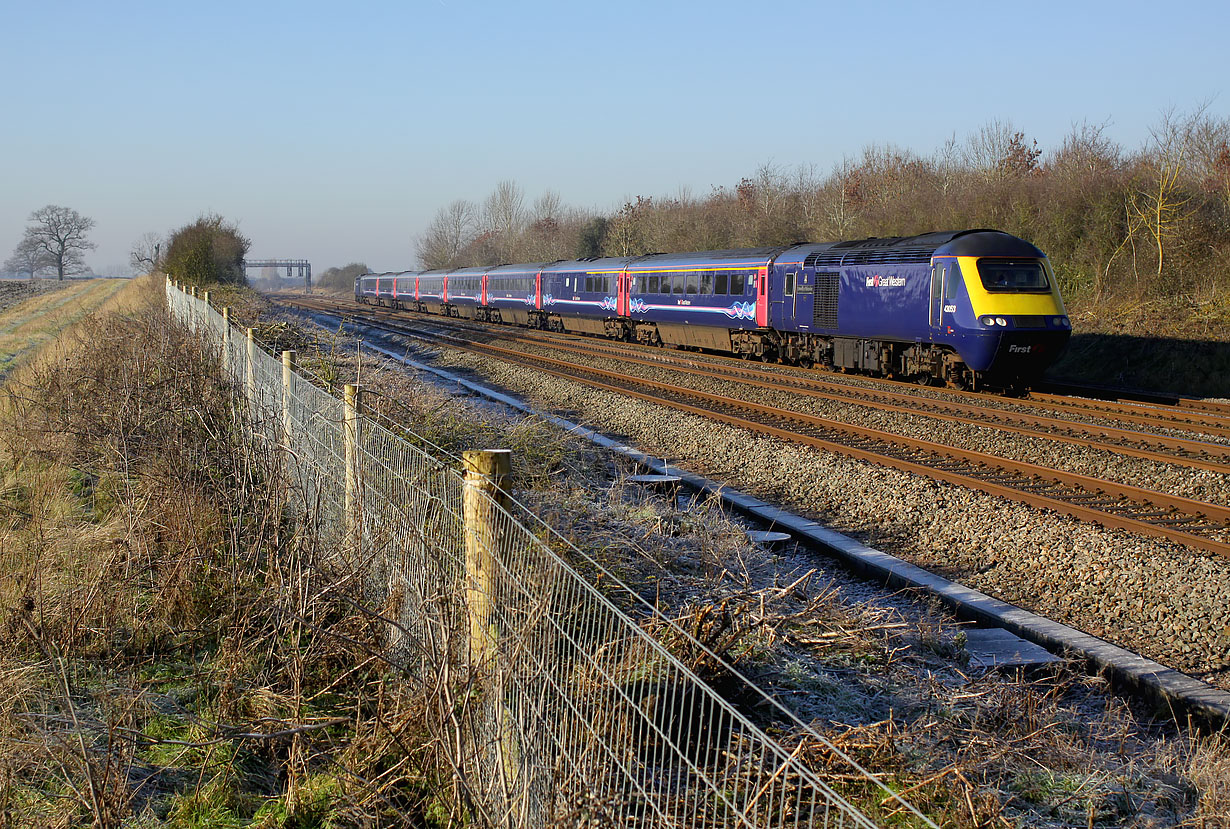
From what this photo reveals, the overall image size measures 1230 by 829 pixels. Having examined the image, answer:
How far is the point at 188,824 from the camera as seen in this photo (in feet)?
12.3

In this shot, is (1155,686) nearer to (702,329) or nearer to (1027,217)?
(702,329)

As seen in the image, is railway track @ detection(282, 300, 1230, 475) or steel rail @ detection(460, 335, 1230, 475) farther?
railway track @ detection(282, 300, 1230, 475)

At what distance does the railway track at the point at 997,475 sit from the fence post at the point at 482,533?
24.2 feet

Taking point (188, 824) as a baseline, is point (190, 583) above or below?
above

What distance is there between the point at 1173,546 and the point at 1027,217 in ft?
80.7

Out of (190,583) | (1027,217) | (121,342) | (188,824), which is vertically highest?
(1027,217)

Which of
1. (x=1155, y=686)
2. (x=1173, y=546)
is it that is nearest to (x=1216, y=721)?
(x=1155, y=686)

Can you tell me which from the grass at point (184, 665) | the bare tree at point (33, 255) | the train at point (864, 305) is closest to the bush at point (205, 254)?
the train at point (864, 305)

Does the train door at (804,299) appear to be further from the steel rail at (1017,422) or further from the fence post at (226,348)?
the fence post at (226,348)

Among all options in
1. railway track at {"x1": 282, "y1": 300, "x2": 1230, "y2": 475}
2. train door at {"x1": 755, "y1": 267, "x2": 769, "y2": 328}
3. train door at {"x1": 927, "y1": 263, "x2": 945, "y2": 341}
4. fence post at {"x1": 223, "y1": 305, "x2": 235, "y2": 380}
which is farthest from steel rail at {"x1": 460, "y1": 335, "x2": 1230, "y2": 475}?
fence post at {"x1": 223, "y1": 305, "x2": 235, "y2": 380}

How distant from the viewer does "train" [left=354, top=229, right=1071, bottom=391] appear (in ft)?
56.3

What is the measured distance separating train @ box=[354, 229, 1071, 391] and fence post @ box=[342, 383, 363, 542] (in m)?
14.0

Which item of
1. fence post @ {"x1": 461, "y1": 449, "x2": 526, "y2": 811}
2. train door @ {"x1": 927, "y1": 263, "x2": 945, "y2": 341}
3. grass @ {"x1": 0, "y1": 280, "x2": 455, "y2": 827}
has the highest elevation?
train door @ {"x1": 927, "y1": 263, "x2": 945, "y2": 341}

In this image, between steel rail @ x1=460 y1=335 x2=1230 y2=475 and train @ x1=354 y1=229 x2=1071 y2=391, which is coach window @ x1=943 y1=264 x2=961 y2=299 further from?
steel rail @ x1=460 y1=335 x2=1230 y2=475
